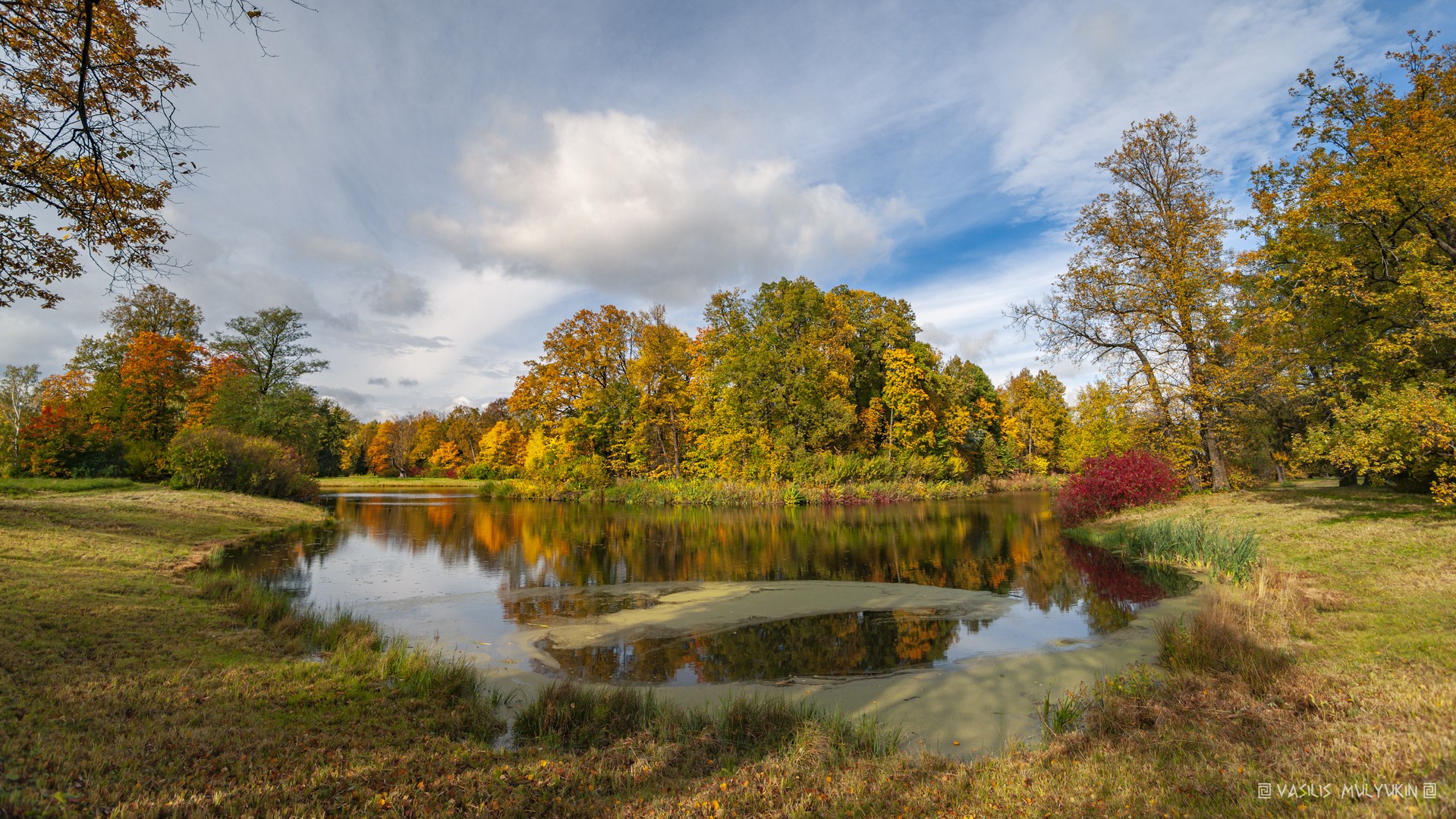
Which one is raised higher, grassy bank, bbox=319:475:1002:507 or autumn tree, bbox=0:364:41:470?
autumn tree, bbox=0:364:41:470

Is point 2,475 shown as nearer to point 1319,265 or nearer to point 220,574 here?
point 220,574

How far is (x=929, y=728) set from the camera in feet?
17.2

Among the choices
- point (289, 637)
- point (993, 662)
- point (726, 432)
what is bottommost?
point (993, 662)

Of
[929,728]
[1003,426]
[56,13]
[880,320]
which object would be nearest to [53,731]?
[929,728]

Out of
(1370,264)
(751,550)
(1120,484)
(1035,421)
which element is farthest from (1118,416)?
(1035,421)

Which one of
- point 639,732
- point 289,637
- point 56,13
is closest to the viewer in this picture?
point 639,732

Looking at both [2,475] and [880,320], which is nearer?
[2,475]

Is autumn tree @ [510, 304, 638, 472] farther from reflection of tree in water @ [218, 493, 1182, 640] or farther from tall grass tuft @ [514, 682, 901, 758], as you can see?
tall grass tuft @ [514, 682, 901, 758]

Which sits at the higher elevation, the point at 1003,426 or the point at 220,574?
the point at 1003,426

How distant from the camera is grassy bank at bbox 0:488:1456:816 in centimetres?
328

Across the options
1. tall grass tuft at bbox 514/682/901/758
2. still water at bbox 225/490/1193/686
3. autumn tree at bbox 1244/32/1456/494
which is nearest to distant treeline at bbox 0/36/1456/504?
autumn tree at bbox 1244/32/1456/494

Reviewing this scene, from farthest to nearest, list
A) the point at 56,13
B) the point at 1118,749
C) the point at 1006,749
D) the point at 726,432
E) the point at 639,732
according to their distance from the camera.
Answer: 1. the point at 726,432
2. the point at 56,13
3. the point at 639,732
4. the point at 1006,749
5. the point at 1118,749

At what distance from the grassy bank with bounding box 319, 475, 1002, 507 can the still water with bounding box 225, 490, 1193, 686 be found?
9084 millimetres

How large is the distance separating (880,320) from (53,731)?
37.5 meters
